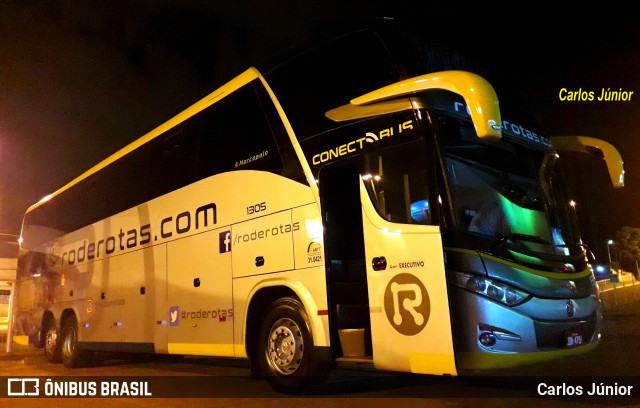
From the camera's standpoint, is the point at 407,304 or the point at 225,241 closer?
the point at 407,304

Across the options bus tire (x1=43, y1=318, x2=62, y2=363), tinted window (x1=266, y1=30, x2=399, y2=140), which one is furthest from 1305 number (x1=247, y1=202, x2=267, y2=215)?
bus tire (x1=43, y1=318, x2=62, y2=363)

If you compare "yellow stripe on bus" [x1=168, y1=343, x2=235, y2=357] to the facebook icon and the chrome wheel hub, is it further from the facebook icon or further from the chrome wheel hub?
the facebook icon

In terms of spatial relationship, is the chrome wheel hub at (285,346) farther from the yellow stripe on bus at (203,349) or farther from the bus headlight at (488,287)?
the bus headlight at (488,287)

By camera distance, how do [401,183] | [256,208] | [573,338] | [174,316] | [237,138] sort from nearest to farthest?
[573,338] → [401,183] → [256,208] → [237,138] → [174,316]

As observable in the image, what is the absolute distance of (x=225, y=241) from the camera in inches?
286

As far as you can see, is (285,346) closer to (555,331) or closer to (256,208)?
(256,208)

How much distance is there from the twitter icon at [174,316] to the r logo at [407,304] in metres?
4.07

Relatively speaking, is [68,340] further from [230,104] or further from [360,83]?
[360,83]

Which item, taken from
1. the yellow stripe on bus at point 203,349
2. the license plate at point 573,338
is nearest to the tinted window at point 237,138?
the yellow stripe on bus at point 203,349

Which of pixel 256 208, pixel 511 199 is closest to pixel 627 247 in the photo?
pixel 511 199

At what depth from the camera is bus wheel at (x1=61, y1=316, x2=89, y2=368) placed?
36.5 feet

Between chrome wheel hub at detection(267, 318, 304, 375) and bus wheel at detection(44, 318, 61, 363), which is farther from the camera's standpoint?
bus wheel at detection(44, 318, 61, 363)

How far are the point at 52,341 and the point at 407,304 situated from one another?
10.4 metres

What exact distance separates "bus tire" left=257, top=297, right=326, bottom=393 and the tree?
45.7m
